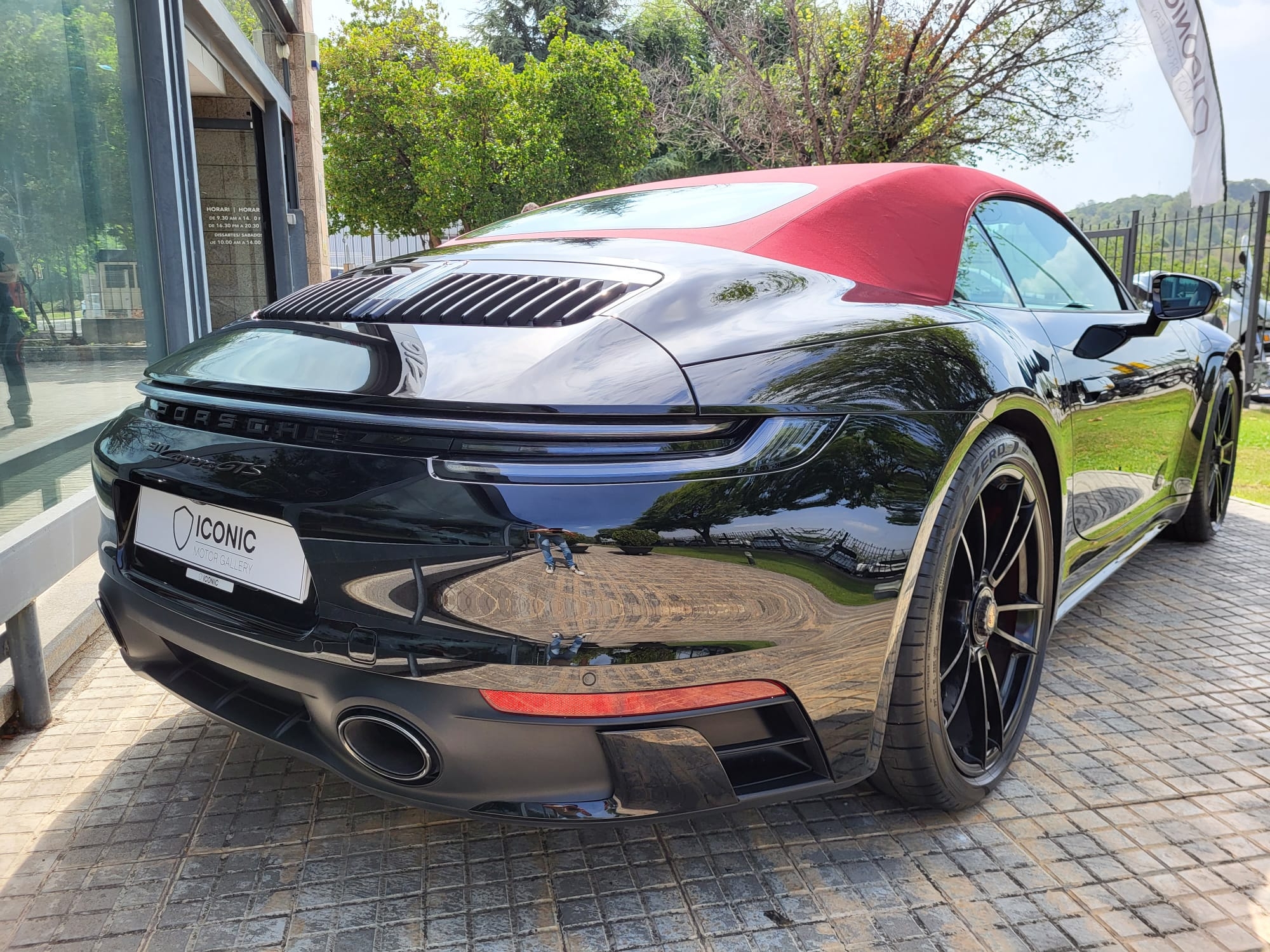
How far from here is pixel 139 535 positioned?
1.86 metres

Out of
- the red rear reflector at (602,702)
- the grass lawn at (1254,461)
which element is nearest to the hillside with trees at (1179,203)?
the grass lawn at (1254,461)

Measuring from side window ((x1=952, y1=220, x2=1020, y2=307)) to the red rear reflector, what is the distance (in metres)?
1.16

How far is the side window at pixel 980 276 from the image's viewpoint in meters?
2.20

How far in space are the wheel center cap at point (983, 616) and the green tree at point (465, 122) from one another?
18979 millimetres

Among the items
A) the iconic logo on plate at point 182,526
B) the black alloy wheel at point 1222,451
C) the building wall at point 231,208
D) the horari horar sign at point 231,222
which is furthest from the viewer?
the horari horar sign at point 231,222

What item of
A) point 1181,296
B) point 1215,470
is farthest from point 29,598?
point 1215,470

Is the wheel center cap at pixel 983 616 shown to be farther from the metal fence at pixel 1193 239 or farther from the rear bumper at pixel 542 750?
the metal fence at pixel 1193 239

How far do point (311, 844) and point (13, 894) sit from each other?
542 millimetres

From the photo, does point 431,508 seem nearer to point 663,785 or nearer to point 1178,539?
point 663,785

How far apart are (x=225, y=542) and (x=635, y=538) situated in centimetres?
77

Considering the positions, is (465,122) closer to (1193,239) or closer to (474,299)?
(1193,239)

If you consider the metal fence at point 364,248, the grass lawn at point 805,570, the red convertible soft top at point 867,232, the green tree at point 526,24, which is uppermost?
the green tree at point 526,24

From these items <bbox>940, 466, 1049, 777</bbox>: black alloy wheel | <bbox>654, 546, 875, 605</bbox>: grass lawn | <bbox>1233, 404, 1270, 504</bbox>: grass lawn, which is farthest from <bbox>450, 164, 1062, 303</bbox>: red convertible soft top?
<bbox>1233, 404, 1270, 504</bbox>: grass lawn

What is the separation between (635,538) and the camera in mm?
1374
